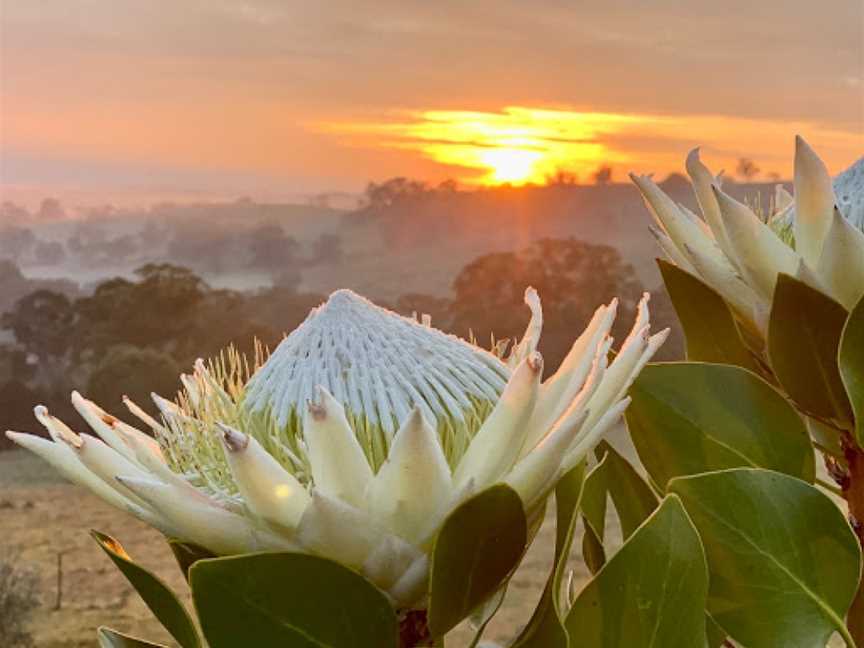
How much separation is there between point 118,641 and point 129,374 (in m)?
5.87

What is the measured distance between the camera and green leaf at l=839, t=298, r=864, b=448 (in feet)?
1.98

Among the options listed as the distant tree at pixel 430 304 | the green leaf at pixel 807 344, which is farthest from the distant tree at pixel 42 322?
the green leaf at pixel 807 344

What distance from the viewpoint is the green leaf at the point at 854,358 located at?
604 millimetres

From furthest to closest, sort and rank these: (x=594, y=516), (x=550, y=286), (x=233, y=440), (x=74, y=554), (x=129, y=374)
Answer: (x=74, y=554) < (x=550, y=286) < (x=129, y=374) < (x=594, y=516) < (x=233, y=440)

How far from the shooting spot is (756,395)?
68 centimetres

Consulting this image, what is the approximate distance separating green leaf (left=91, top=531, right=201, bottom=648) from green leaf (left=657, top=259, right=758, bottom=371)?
344mm

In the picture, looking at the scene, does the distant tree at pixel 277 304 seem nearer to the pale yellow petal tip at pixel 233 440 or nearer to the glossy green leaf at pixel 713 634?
the glossy green leaf at pixel 713 634

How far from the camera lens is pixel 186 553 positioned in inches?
22.9

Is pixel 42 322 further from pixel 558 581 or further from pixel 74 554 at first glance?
pixel 558 581

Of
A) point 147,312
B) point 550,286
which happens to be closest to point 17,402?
point 147,312

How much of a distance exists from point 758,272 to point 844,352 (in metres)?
0.08

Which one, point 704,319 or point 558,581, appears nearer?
point 558,581

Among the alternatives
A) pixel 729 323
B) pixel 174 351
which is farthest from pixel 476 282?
pixel 729 323

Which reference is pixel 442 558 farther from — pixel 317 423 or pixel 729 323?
pixel 729 323
